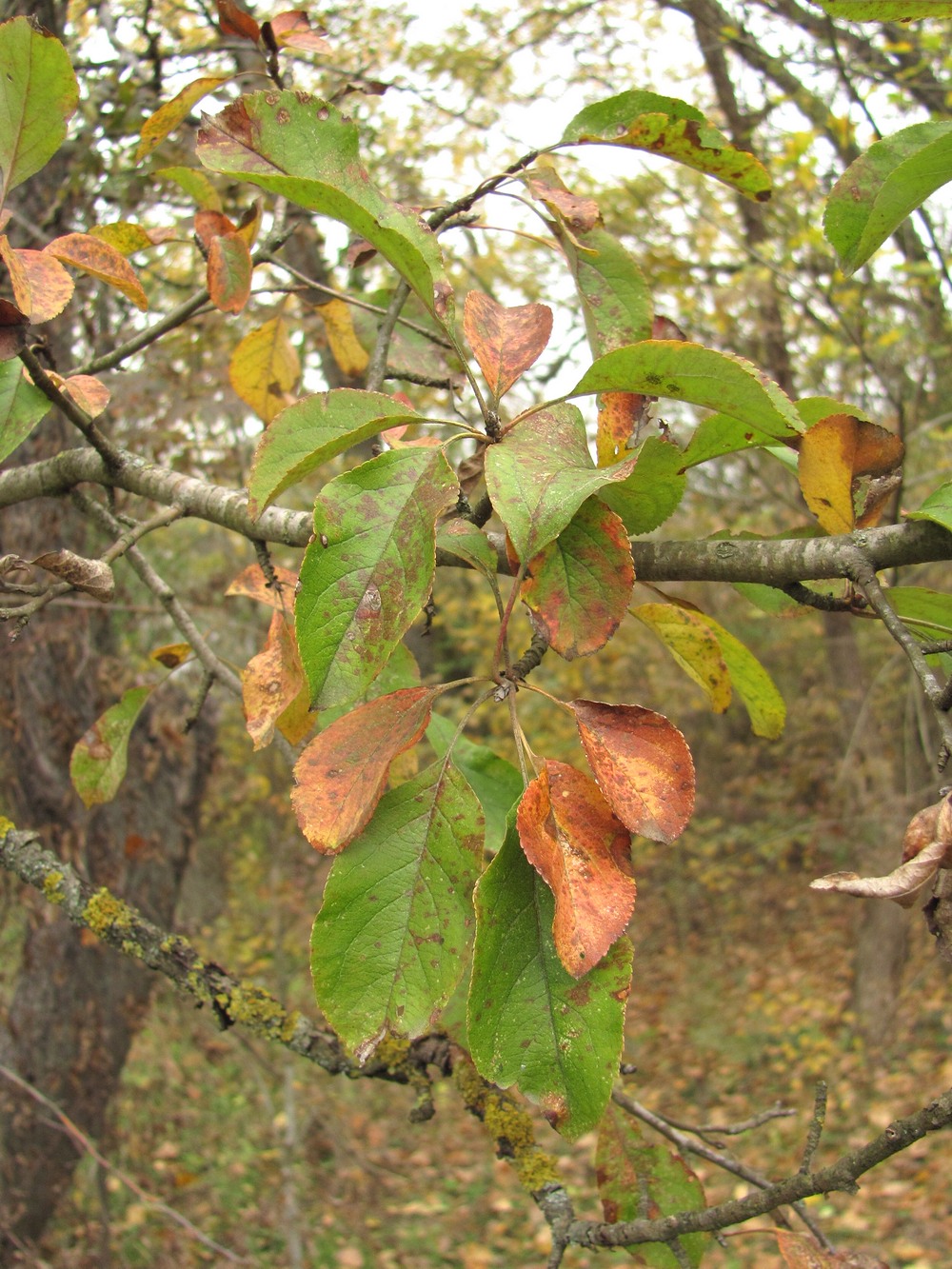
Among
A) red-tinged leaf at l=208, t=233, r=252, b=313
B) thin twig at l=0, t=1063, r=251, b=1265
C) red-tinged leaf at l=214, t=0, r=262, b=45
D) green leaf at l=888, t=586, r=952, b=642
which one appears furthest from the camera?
thin twig at l=0, t=1063, r=251, b=1265

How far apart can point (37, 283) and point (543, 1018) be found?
728 mm

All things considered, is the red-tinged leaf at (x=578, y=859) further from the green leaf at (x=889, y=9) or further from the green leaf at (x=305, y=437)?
the green leaf at (x=889, y=9)

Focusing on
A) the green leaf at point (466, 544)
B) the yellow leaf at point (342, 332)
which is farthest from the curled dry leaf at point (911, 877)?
the yellow leaf at point (342, 332)

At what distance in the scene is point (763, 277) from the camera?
516cm

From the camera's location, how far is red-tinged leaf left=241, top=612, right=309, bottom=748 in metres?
0.82

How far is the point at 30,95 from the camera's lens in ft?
2.76

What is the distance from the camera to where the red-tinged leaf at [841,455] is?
664mm

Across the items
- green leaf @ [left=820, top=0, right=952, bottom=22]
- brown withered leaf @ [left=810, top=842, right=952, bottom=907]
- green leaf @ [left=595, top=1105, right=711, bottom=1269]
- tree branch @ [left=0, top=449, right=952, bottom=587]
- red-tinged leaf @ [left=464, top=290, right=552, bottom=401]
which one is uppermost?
green leaf @ [left=820, top=0, right=952, bottom=22]

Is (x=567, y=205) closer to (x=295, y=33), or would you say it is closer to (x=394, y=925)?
(x=295, y=33)

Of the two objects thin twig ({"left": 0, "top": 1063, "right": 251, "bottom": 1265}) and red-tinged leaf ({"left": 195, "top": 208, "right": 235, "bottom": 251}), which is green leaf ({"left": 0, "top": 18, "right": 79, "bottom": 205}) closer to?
red-tinged leaf ({"left": 195, "top": 208, "right": 235, "bottom": 251})

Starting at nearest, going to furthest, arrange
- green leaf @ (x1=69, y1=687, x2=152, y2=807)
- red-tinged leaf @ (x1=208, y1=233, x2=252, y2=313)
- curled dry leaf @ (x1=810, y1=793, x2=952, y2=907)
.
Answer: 1. curled dry leaf @ (x1=810, y1=793, x2=952, y2=907)
2. red-tinged leaf @ (x1=208, y1=233, x2=252, y2=313)
3. green leaf @ (x1=69, y1=687, x2=152, y2=807)

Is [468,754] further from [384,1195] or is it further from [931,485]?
[931,485]

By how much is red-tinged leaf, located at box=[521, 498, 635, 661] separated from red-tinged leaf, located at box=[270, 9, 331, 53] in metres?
0.83

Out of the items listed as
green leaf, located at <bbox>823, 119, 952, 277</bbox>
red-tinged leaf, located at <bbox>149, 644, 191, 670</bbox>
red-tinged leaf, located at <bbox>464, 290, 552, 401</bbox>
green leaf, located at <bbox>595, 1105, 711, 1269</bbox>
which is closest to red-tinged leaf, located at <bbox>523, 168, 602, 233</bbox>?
red-tinged leaf, located at <bbox>464, 290, 552, 401</bbox>
